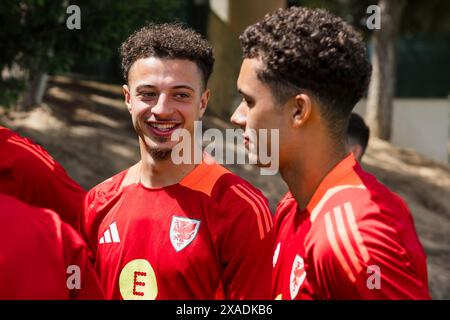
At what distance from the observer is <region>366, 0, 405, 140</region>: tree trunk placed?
16531mm

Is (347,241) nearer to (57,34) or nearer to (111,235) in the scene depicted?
(111,235)

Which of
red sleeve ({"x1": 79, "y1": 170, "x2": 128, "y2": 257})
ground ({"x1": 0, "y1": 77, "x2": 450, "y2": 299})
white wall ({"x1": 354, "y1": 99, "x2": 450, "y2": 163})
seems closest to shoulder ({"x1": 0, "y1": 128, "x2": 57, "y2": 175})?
red sleeve ({"x1": 79, "y1": 170, "x2": 128, "y2": 257})

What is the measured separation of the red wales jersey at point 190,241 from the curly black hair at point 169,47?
570 mm

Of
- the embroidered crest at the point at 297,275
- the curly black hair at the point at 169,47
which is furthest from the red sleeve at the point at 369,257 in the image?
the curly black hair at the point at 169,47

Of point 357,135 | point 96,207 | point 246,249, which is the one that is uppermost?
point 357,135

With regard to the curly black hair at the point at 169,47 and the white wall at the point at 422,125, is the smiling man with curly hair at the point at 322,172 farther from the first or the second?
the white wall at the point at 422,125

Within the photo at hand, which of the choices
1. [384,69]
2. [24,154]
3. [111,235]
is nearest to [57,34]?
[24,154]

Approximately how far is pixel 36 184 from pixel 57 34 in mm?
5398

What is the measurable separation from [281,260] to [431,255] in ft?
29.2

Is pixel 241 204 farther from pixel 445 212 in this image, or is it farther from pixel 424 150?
pixel 424 150

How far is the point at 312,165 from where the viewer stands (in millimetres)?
3094

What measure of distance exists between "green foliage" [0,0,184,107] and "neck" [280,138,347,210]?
6350 millimetres

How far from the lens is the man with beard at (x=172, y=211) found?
12.3 feet
